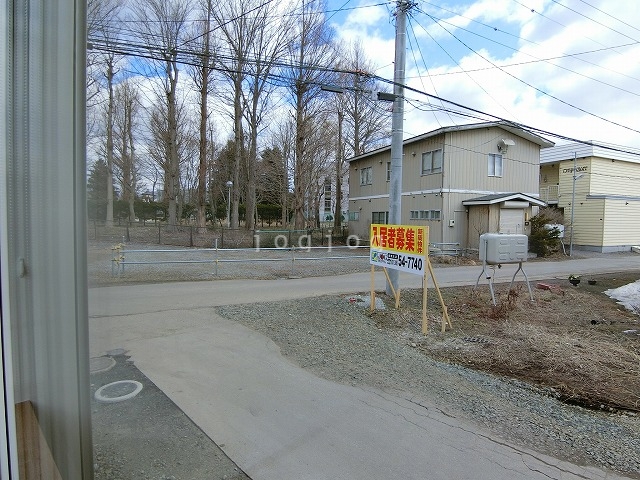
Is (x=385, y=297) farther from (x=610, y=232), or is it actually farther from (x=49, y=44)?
(x=610, y=232)

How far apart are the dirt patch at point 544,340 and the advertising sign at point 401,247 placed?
963 millimetres

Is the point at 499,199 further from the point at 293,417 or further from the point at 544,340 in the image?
the point at 293,417

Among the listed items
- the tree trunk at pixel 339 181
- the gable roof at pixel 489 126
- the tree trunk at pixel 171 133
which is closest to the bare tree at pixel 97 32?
the tree trunk at pixel 171 133

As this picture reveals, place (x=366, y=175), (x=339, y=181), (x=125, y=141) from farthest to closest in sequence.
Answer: (x=339, y=181)
(x=366, y=175)
(x=125, y=141)

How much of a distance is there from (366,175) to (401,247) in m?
21.1

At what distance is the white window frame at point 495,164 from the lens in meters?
21.1

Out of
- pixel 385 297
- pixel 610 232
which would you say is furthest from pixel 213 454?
pixel 610 232

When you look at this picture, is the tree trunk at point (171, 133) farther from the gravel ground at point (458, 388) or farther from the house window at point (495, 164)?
the house window at point (495, 164)

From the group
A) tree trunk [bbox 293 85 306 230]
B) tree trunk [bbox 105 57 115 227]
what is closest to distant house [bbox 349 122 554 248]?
tree trunk [bbox 293 85 306 230]

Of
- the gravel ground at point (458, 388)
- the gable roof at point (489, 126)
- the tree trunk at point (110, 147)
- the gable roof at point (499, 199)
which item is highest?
the gable roof at point (489, 126)

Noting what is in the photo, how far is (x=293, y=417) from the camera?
336cm

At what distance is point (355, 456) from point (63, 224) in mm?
2502

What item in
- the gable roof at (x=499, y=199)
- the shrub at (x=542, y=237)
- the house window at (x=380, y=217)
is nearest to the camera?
the gable roof at (x=499, y=199)

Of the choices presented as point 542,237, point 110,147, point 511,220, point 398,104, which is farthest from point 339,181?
point 110,147
